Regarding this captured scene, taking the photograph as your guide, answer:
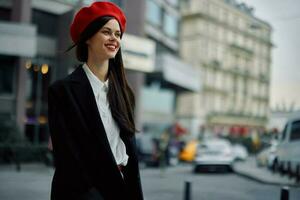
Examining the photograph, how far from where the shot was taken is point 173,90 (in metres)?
39.9

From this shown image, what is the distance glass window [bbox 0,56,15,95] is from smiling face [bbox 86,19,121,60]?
2167 cm

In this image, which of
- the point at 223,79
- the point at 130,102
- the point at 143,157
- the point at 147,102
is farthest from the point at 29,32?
the point at 223,79

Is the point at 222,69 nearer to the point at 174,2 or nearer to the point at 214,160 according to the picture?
the point at 174,2

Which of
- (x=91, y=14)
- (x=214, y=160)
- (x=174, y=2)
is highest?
(x=174, y=2)

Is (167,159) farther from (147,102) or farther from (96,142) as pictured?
(96,142)

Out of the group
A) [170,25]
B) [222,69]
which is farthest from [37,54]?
[222,69]

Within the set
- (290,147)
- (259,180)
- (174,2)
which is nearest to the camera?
(290,147)

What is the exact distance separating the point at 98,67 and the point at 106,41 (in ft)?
0.42

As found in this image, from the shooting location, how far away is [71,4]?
22984mm

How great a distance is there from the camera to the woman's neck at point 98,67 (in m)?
2.04

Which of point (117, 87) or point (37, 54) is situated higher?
point (37, 54)

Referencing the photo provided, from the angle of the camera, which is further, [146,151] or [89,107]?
[146,151]

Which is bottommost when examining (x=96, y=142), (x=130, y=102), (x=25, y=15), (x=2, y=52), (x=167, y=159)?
(x=167, y=159)

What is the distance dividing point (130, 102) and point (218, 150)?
1637cm
